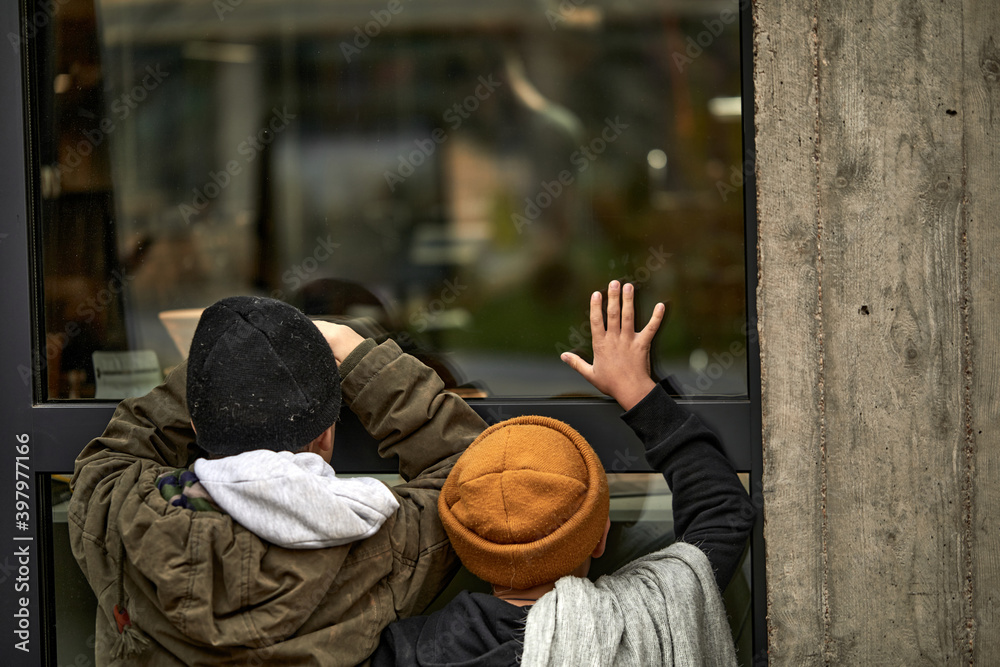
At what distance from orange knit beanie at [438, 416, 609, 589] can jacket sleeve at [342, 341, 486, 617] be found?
0.30ft

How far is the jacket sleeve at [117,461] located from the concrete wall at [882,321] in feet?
4.13

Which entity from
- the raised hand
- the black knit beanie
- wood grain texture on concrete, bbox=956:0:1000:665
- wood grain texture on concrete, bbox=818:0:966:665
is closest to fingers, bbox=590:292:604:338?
the raised hand

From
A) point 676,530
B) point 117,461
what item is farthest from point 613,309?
point 117,461

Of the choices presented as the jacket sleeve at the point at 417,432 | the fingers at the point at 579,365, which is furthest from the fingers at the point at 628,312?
the jacket sleeve at the point at 417,432

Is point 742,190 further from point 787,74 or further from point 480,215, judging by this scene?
point 480,215

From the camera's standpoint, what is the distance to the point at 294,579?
126 centimetres

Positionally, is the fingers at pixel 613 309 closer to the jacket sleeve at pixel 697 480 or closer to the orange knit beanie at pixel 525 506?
the jacket sleeve at pixel 697 480

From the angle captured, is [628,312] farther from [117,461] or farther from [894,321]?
[117,461]

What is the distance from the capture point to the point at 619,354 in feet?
5.39

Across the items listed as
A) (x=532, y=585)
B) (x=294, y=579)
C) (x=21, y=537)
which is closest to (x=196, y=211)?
(x=21, y=537)

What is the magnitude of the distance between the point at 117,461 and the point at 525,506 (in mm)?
786

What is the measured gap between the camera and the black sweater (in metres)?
1.31

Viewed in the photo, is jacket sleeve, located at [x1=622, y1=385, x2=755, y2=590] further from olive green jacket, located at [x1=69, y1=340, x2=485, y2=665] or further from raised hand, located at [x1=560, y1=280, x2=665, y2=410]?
olive green jacket, located at [x1=69, y1=340, x2=485, y2=665]

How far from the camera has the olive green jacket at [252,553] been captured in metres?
1.24
